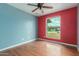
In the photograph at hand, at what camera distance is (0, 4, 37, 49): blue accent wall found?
5.78 feet

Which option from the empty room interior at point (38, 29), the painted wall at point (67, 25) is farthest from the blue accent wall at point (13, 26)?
the painted wall at point (67, 25)

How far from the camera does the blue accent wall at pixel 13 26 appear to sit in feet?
5.78

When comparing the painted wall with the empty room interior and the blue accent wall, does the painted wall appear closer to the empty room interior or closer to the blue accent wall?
the empty room interior

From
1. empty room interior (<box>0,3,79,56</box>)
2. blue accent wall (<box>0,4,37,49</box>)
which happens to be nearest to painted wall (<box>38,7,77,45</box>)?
empty room interior (<box>0,3,79,56</box>)

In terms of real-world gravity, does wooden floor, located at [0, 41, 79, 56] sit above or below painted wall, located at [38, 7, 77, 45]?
below

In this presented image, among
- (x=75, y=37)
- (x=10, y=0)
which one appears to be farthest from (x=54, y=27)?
(x=75, y=37)

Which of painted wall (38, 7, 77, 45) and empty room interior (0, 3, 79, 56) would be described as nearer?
empty room interior (0, 3, 79, 56)

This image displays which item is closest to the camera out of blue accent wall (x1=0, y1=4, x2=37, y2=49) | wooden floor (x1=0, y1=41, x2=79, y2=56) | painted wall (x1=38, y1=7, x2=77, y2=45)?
wooden floor (x1=0, y1=41, x2=79, y2=56)

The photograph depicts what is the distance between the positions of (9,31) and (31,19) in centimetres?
75

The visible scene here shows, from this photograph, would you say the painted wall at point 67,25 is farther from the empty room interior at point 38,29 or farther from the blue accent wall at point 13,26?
the blue accent wall at point 13,26

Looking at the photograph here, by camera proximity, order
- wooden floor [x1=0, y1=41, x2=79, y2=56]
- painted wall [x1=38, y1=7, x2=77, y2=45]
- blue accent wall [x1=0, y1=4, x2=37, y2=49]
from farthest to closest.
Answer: painted wall [x1=38, y1=7, x2=77, y2=45]
blue accent wall [x1=0, y1=4, x2=37, y2=49]
wooden floor [x1=0, y1=41, x2=79, y2=56]

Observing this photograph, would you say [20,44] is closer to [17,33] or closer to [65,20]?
[17,33]

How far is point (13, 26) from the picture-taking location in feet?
6.86

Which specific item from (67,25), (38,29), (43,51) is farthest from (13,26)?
(67,25)
